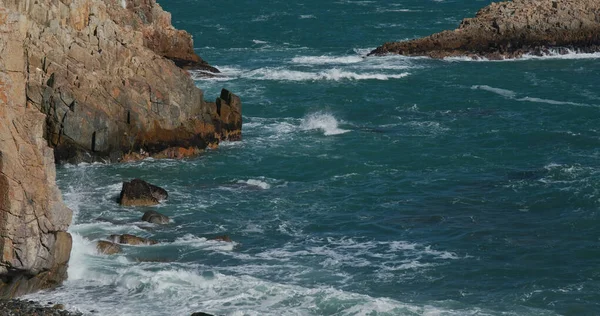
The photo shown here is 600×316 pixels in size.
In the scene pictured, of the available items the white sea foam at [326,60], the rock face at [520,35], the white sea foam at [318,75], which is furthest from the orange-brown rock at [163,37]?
the rock face at [520,35]

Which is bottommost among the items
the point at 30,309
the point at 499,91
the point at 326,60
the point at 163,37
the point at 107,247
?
the point at 30,309

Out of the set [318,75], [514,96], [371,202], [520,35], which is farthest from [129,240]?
[520,35]

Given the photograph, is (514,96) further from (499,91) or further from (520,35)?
(520,35)

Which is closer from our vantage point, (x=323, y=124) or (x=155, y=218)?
(x=155, y=218)

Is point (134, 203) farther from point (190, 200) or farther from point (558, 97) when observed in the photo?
point (558, 97)

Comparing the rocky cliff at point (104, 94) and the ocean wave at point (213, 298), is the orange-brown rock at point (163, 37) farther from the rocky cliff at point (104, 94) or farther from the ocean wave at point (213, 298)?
the ocean wave at point (213, 298)

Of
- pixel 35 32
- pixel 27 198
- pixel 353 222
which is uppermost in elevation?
pixel 35 32

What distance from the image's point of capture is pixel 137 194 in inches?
1854

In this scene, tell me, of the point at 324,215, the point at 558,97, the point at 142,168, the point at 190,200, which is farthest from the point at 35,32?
the point at 558,97

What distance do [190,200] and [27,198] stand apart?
14.3 metres

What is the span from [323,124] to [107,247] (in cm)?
2472

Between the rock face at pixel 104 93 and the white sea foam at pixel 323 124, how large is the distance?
550cm

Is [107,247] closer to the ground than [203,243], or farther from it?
farther from it

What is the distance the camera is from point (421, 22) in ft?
335
